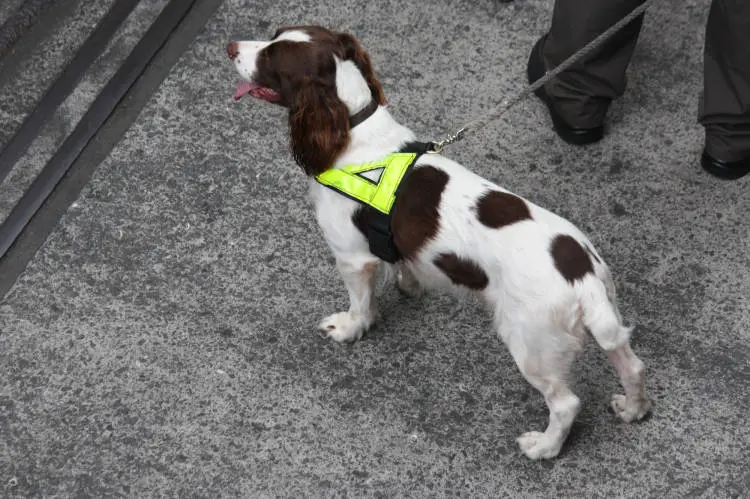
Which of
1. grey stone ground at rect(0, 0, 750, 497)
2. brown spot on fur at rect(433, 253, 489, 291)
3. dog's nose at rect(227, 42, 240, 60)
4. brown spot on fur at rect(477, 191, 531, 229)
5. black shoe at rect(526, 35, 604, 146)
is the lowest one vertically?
grey stone ground at rect(0, 0, 750, 497)

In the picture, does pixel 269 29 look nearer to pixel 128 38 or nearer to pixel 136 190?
pixel 128 38

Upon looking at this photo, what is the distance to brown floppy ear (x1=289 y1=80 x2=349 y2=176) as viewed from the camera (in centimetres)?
311

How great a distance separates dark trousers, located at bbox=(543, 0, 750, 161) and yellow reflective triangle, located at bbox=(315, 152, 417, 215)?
1.31 m

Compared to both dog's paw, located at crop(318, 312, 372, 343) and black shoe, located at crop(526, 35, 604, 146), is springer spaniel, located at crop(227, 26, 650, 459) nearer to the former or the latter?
dog's paw, located at crop(318, 312, 372, 343)

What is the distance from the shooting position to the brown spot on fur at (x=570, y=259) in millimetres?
2945

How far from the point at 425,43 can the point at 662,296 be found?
1.85 metres

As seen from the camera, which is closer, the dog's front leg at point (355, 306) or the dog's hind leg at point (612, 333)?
the dog's hind leg at point (612, 333)

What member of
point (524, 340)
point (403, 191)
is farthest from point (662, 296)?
point (403, 191)

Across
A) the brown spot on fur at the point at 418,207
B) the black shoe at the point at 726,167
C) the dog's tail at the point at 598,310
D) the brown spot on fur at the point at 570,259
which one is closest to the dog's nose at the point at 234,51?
the brown spot on fur at the point at 418,207

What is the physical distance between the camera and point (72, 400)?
3725 millimetres

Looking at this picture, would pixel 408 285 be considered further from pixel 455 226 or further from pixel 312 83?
pixel 312 83

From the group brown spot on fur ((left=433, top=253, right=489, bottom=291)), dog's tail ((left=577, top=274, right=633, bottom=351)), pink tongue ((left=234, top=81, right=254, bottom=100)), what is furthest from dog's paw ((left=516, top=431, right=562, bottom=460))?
pink tongue ((left=234, top=81, right=254, bottom=100))

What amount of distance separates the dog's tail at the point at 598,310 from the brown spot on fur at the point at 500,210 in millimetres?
292

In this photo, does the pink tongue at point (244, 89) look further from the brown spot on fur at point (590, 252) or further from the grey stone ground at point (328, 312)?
the brown spot on fur at point (590, 252)
